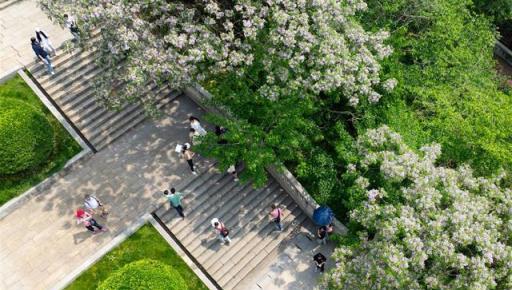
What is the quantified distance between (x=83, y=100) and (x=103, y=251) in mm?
6830

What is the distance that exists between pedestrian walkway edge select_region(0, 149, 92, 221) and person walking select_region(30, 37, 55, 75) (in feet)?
13.4

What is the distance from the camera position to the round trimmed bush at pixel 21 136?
16812mm

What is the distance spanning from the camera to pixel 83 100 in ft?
65.3

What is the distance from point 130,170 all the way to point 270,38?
27.1 ft

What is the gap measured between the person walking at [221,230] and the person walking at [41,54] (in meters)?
9.91

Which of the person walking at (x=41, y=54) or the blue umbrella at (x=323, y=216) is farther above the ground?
the person walking at (x=41, y=54)

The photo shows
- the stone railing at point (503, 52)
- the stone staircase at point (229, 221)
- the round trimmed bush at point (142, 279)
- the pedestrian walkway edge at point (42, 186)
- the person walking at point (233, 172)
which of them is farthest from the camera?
the stone railing at point (503, 52)

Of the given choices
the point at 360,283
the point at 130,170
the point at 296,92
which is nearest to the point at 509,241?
the point at 360,283

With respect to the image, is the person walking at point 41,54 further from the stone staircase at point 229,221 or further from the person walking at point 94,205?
the stone staircase at point 229,221

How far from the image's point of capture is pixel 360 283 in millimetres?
14742

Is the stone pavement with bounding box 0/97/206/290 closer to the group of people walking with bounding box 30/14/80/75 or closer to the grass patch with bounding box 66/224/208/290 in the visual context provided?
the grass patch with bounding box 66/224/208/290

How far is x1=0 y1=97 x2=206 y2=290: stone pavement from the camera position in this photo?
17000 mm

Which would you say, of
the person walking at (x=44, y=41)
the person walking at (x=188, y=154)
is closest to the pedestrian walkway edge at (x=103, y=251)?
the person walking at (x=188, y=154)

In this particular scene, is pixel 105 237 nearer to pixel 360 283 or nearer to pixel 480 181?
pixel 360 283
